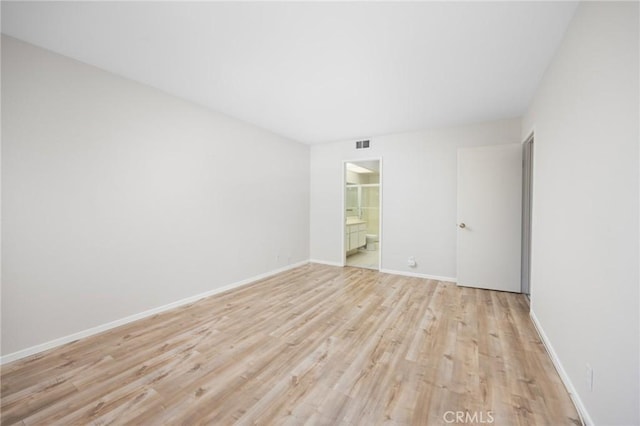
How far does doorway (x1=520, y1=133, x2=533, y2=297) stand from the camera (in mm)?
3455

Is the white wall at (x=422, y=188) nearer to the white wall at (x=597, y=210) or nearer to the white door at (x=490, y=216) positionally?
the white door at (x=490, y=216)

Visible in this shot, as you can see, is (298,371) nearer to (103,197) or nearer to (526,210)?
(103,197)

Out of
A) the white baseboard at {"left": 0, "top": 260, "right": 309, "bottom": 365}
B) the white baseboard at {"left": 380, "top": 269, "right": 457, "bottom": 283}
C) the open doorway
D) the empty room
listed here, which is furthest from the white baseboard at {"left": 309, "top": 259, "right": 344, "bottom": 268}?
the white baseboard at {"left": 0, "top": 260, "right": 309, "bottom": 365}

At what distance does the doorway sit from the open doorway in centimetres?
263

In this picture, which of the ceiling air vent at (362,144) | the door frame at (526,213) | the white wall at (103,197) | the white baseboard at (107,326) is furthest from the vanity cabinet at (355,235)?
the door frame at (526,213)

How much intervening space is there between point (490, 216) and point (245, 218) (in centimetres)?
378

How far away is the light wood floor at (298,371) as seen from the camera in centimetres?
148

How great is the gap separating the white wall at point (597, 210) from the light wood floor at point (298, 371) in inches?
16.8

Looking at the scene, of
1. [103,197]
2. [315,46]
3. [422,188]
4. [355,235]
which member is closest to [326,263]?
[355,235]

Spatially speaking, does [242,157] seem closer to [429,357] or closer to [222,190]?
[222,190]

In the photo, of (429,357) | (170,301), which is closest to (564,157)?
(429,357)

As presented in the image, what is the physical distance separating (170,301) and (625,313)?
3.76 meters

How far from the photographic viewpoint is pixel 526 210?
11.5ft

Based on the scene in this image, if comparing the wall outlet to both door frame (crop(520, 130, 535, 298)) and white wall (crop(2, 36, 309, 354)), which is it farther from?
white wall (crop(2, 36, 309, 354))
